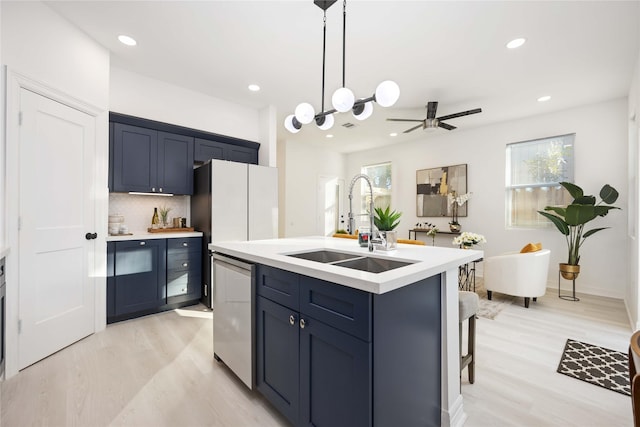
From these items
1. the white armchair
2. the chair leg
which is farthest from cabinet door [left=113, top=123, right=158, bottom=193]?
the white armchair

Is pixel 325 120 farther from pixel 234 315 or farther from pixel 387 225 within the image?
pixel 234 315

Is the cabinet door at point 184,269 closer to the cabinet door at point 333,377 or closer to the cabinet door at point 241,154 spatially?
the cabinet door at point 241,154

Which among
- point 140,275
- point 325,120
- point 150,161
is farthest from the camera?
point 150,161

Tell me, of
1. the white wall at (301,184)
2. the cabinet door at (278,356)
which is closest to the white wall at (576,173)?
the white wall at (301,184)

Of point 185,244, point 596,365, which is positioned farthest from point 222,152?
point 596,365

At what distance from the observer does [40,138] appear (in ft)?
7.54

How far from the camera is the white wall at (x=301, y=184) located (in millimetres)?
6312

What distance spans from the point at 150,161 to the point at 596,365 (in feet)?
15.7

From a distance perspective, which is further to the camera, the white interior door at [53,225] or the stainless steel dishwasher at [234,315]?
the white interior door at [53,225]

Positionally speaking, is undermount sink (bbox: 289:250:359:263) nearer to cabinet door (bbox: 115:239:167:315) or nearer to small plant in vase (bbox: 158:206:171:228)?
cabinet door (bbox: 115:239:167:315)

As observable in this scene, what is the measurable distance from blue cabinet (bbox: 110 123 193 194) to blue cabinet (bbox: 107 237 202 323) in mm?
681

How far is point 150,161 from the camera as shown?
3445 millimetres

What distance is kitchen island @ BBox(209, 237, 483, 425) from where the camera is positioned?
45.0 inches

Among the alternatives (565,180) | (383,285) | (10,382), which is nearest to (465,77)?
(565,180)
